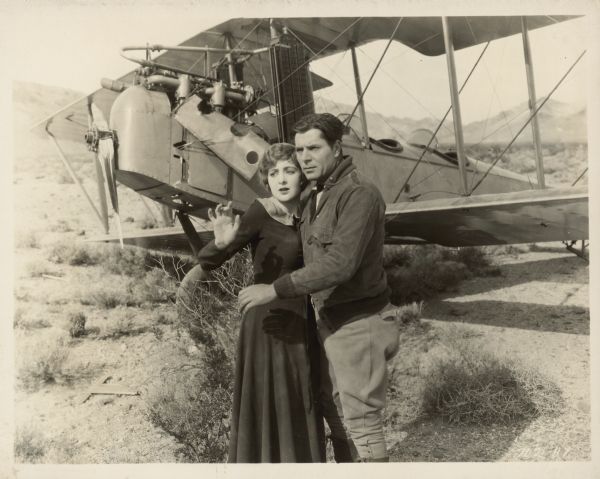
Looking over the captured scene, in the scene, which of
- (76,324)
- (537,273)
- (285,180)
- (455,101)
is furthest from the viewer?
(537,273)

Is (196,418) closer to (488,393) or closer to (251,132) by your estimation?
(488,393)

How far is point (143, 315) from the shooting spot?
4.72 m

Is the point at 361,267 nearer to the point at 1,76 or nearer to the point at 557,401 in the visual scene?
the point at 557,401

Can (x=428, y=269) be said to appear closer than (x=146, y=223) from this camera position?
Yes

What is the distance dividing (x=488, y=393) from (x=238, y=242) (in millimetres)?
1969

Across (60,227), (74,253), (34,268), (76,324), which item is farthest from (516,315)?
(60,227)

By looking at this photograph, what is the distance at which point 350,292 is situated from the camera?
5.90 feet

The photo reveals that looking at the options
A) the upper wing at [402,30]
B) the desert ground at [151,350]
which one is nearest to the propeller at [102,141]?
the desert ground at [151,350]

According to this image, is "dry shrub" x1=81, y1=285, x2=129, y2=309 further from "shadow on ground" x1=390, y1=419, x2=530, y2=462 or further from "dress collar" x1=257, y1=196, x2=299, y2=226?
"dress collar" x1=257, y1=196, x2=299, y2=226

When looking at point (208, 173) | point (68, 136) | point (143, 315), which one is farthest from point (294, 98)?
point (68, 136)

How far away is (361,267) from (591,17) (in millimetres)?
2182

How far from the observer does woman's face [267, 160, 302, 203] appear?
74.6 inches

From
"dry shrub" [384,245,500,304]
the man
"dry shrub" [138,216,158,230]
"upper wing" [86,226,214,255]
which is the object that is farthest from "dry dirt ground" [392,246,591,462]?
"dry shrub" [138,216,158,230]

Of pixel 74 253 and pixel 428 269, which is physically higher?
pixel 74 253
